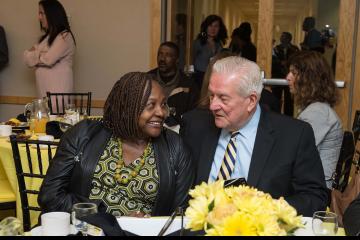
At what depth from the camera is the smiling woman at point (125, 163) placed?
217 centimetres

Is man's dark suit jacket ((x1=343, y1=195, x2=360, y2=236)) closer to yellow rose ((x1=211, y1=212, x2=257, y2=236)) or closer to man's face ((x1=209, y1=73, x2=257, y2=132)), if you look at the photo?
man's face ((x1=209, y1=73, x2=257, y2=132))

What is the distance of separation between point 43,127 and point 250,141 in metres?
2.05

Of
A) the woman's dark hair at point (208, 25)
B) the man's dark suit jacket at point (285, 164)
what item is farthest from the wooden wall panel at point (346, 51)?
the man's dark suit jacket at point (285, 164)

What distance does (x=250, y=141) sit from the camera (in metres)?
2.30

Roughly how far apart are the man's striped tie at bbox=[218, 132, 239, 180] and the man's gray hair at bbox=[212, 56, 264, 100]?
0.73 ft

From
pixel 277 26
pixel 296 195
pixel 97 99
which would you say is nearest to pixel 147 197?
pixel 296 195

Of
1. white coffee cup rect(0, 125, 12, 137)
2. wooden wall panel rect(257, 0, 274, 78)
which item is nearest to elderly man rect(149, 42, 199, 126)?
wooden wall panel rect(257, 0, 274, 78)

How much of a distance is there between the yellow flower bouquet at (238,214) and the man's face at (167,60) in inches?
158

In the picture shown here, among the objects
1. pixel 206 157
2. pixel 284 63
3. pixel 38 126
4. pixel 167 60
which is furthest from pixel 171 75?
pixel 206 157

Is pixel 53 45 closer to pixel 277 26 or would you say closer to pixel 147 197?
pixel 277 26

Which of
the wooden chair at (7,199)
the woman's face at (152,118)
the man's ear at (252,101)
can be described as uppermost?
the man's ear at (252,101)

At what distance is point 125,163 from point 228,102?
0.51 m

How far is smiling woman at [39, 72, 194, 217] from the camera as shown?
217 cm

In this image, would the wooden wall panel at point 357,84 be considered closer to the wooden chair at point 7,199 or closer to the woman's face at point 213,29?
the woman's face at point 213,29
